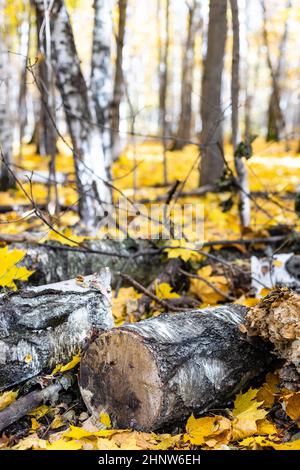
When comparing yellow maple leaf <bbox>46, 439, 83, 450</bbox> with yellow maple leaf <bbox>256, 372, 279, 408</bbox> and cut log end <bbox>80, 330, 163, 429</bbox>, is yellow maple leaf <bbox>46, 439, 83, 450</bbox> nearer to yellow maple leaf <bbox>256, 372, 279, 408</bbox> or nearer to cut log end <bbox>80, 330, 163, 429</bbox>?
cut log end <bbox>80, 330, 163, 429</bbox>

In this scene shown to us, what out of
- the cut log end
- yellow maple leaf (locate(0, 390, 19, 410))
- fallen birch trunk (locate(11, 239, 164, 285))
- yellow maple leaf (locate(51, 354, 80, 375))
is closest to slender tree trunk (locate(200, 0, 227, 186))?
fallen birch trunk (locate(11, 239, 164, 285))

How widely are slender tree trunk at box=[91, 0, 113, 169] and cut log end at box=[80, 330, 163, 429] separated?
14.1ft

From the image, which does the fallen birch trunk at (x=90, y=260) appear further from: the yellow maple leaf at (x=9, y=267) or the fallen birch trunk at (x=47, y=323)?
the fallen birch trunk at (x=47, y=323)

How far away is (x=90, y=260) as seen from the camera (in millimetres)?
3965

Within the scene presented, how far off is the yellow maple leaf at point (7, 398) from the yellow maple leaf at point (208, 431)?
0.88 metres

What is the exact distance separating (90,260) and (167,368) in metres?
1.92

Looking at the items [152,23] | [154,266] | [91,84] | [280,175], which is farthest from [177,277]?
[152,23]

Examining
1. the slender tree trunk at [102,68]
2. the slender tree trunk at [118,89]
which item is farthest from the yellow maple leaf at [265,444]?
the slender tree trunk at [118,89]

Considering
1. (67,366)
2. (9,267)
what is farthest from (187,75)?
(67,366)

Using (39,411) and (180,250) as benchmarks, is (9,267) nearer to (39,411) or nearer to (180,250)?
(39,411)

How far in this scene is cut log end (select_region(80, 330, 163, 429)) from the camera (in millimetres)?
2160

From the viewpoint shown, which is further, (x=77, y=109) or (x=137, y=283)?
(x=77, y=109)

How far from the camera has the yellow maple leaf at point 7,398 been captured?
236 cm
